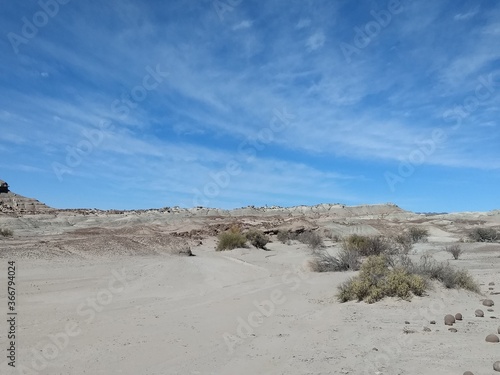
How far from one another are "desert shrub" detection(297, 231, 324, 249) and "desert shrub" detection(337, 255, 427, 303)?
18.6 m

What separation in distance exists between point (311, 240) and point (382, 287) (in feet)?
71.9

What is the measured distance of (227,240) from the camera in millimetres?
29953

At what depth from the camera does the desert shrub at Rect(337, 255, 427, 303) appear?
11.0m

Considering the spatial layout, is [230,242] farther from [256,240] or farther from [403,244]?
[403,244]

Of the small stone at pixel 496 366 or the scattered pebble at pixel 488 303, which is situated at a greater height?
the scattered pebble at pixel 488 303

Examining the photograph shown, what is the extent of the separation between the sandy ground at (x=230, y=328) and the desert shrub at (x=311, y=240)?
15.8 m

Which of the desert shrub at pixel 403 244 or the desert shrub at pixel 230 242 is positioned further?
the desert shrub at pixel 230 242

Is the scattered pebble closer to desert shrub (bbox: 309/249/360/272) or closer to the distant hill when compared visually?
desert shrub (bbox: 309/249/360/272)

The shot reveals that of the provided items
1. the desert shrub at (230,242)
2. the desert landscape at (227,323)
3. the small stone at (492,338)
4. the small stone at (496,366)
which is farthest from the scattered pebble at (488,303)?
the desert shrub at (230,242)

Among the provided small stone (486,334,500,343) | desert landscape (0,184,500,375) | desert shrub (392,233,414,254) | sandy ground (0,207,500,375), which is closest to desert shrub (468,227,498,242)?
desert shrub (392,233,414,254)

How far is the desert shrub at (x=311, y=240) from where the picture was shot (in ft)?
104

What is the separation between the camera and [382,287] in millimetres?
11148

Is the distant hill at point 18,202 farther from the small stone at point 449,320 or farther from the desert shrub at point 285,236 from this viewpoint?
the small stone at point 449,320

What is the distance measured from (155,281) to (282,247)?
18.6 meters
